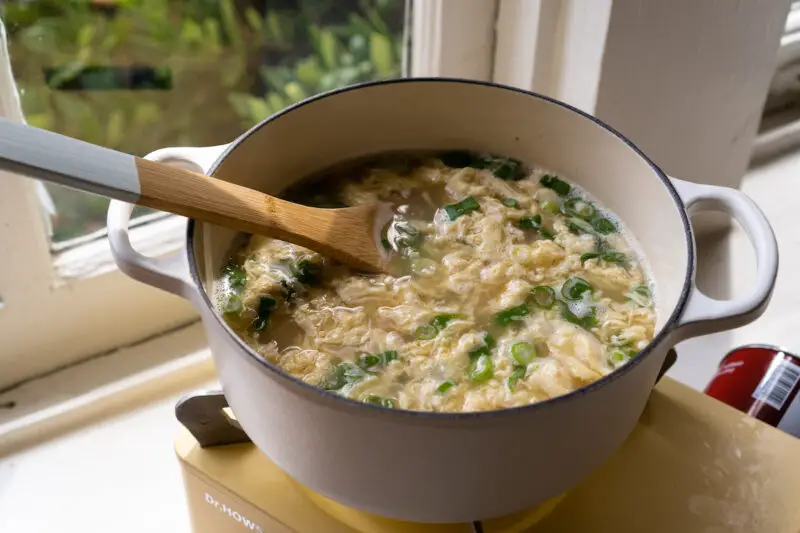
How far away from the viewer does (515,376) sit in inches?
29.0

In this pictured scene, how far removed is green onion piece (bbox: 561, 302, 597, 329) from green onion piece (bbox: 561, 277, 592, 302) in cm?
1

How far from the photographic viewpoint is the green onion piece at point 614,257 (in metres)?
0.87

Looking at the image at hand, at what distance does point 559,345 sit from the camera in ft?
2.52

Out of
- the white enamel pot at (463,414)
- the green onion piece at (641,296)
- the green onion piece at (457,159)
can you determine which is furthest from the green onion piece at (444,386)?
the green onion piece at (457,159)

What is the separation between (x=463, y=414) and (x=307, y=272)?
1.08ft

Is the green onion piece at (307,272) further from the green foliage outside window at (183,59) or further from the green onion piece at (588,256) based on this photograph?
the green foliage outside window at (183,59)

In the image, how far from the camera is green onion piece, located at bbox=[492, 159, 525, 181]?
0.96 metres

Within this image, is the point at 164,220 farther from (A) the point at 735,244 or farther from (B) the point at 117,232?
(A) the point at 735,244

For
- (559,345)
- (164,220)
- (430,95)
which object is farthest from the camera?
(164,220)

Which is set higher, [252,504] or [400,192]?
[400,192]

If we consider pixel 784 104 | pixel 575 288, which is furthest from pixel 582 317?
pixel 784 104

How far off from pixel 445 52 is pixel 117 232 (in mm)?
734

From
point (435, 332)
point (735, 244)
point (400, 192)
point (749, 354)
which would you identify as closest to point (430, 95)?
point (400, 192)

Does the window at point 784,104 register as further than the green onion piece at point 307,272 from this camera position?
Yes
